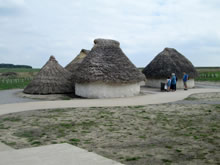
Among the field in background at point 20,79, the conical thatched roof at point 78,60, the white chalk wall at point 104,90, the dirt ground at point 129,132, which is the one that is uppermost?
the conical thatched roof at point 78,60

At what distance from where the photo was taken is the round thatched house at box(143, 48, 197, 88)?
23.9 metres

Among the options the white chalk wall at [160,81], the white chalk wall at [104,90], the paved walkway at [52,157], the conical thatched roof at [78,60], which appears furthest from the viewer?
the white chalk wall at [160,81]

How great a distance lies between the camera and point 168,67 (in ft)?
78.6

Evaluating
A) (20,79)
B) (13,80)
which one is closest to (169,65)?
(13,80)

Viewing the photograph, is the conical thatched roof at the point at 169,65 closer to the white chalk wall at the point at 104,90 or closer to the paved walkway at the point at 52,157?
the white chalk wall at the point at 104,90

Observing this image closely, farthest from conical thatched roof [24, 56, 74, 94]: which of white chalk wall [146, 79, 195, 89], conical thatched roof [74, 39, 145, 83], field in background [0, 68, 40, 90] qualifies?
white chalk wall [146, 79, 195, 89]

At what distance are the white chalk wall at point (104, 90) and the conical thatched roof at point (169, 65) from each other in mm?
7825

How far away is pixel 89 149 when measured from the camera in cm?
547

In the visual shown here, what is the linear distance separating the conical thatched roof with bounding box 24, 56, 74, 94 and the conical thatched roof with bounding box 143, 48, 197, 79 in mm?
9056

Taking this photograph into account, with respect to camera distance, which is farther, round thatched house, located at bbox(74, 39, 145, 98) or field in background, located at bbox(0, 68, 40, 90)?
field in background, located at bbox(0, 68, 40, 90)

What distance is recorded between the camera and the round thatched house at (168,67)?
78.3ft

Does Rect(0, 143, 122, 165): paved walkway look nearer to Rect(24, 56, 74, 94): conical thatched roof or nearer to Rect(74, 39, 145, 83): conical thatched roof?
Rect(74, 39, 145, 83): conical thatched roof

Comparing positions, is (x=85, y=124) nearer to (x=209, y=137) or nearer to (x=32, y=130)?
(x=32, y=130)

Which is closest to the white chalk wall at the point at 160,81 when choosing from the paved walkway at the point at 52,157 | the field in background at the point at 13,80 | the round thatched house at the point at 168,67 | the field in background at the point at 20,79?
the round thatched house at the point at 168,67
